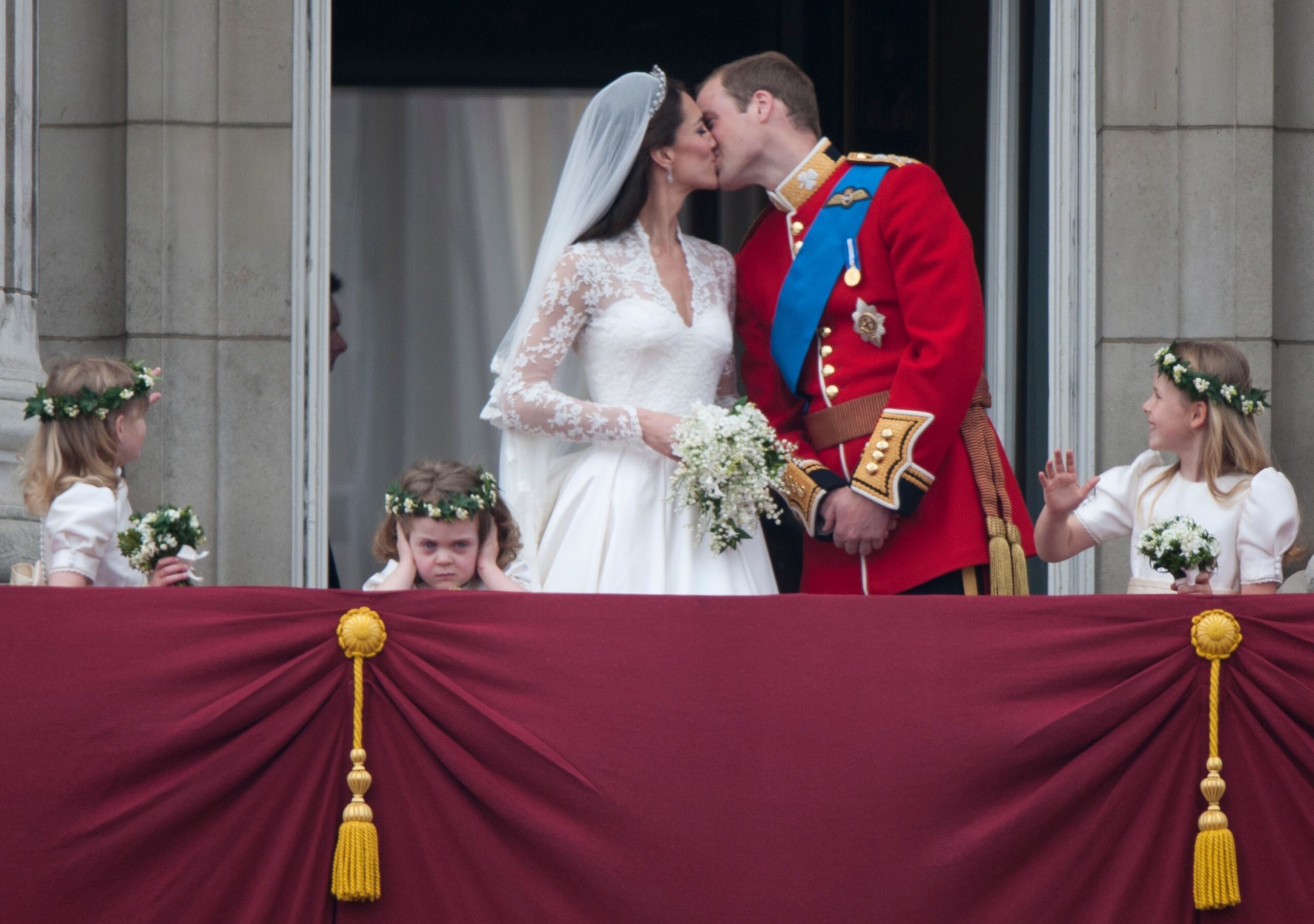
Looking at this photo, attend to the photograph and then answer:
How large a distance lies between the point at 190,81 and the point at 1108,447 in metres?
2.97

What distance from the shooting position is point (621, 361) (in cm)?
439

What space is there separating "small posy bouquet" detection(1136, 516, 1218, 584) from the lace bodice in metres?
1.17

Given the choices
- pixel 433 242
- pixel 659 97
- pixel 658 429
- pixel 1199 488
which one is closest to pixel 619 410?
pixel 658 429

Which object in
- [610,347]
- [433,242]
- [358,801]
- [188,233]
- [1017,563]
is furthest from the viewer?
[433,242]

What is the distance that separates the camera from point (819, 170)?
14.8 feet

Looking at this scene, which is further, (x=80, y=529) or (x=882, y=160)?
(x=882, y=160)

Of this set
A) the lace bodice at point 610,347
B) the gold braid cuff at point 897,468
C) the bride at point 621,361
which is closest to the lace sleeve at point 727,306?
the bride at point 621,361

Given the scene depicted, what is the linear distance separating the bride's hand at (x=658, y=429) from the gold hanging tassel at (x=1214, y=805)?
1.34 meters

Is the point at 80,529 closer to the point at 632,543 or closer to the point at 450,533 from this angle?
the point at 450,533

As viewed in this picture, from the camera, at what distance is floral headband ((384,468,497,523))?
13.0 feet

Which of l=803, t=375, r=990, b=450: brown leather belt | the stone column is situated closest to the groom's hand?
l=803, t=375, r=990, b=450: brown leather belt

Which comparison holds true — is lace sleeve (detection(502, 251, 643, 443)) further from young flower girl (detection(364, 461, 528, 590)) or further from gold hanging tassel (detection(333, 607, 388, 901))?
gold hanging tassel (detection(333, 607, 388, 901))

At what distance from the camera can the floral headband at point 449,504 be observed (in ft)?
13.0

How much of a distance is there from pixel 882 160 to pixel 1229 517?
3.94 ft
